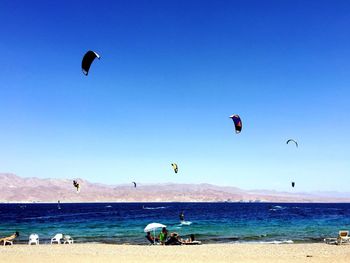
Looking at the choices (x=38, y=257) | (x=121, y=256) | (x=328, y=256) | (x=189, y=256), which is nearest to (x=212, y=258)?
(x=189, y=256)

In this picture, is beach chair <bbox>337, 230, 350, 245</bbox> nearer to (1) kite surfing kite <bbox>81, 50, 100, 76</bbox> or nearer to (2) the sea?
(2) the sea

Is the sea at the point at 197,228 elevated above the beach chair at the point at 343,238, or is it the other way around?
the beach chair at the point at 343,238

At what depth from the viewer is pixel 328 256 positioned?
1920cm

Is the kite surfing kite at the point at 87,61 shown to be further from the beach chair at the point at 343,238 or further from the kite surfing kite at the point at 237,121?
the beach chair at the point at 343,238

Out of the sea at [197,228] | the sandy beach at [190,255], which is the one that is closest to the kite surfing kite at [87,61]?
the sandy beach at [190,255]

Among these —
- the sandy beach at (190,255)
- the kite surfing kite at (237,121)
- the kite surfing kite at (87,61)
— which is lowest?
the sandy beach at (190,255)

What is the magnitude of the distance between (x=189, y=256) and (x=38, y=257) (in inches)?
286

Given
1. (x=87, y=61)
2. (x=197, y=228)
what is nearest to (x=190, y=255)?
(x=87, y=61)

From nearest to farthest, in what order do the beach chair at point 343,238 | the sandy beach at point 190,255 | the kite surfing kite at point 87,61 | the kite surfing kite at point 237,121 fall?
the kite surfing kite at point 87,61 → the sandy beach at point 190,255 → the kite surfing kite at point 237,121 → the beach chair at point 343,238

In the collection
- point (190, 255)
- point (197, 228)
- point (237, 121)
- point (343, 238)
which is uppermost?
point (237, 121)

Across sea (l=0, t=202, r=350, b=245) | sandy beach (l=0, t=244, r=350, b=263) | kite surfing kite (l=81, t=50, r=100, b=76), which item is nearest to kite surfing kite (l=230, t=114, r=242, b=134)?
sandy beach (l=0, t=244, r=350, b=263)

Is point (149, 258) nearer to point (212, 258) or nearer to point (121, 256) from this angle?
point (121, 256)

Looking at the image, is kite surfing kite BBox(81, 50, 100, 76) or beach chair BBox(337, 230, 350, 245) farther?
beach chair BBox(337, 230, 350, 245)

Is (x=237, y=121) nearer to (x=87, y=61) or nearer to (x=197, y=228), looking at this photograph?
(x=87, y=61)
